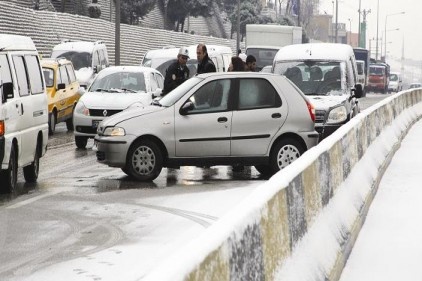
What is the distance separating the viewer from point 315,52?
79.0 ft

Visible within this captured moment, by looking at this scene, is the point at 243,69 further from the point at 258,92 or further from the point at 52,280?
the point at 52,280

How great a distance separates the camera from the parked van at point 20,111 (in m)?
14.4

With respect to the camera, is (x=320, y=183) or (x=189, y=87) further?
(x=189, y=87)

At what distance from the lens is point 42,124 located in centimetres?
1670

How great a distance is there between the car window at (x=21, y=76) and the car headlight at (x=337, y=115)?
7.86 m

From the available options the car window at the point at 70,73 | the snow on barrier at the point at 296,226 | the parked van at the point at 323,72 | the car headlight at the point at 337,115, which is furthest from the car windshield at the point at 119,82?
the snow on barrier at the point at 296,226

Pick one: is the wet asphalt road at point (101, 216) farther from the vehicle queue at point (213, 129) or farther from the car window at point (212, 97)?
the car window at point (212, 97)

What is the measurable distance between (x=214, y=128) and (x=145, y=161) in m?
1.04

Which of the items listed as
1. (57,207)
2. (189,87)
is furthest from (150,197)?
(189,87)

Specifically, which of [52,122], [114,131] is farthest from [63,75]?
[114,131]

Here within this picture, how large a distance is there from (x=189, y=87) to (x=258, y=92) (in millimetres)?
994

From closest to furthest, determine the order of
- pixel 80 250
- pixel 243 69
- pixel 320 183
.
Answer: pixel 320 183, pixel 80 250, pixel 243 69

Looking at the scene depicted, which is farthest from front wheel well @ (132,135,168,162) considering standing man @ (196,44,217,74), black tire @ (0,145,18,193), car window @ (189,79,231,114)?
standing man @ (196,44,217,74)

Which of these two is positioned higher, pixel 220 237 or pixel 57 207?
pixel 220 237
